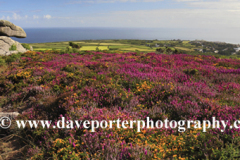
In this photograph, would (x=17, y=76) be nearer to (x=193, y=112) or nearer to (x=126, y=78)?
(x=126, y=78)

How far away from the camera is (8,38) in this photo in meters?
25.2

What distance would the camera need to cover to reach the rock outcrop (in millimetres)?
22295

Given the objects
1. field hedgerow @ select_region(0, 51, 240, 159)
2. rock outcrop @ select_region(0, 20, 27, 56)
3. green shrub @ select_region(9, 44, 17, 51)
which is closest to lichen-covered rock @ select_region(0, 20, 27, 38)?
rock outcrop @ select_region(0, 20, 27, 56)

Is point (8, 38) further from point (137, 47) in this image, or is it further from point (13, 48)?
point (137, 47)

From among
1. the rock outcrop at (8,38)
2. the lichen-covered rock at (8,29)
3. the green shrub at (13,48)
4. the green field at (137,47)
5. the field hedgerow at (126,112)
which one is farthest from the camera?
the green field at (137,47)

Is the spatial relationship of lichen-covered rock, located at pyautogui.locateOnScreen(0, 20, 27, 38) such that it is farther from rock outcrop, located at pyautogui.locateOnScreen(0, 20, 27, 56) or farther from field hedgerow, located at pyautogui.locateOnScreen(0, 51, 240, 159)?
field hedgerow, located at pyautogui.locateOnScreen(0, 51, 240, 159)

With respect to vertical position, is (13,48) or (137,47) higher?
(137,47)

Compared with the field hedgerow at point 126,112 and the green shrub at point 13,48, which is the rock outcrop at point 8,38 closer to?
the green shrub at point 13,48

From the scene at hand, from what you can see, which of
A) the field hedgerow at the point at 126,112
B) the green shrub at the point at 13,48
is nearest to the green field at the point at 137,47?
the green shrub at the point at 13,48

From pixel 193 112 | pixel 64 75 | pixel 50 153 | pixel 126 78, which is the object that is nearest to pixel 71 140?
pixel 50 153

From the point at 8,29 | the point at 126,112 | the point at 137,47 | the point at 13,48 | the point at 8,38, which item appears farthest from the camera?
the point at 137,47

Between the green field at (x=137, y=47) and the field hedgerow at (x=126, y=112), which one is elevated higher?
the green field at (x=137, y=47)

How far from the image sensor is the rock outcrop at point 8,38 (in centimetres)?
2230

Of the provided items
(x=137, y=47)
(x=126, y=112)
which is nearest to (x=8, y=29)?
(x=126, y=112)
